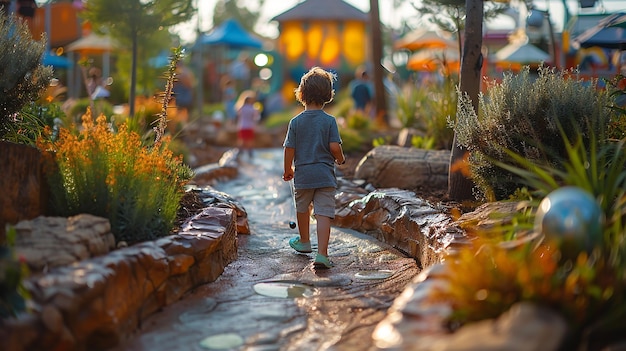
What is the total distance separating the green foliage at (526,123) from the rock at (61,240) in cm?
307

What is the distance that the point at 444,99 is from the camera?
34.8 ft

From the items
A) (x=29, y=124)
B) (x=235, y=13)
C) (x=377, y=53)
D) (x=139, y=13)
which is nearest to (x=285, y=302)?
(x=29, y=124)

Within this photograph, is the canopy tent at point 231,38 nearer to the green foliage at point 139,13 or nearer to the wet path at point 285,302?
the green foliage at point 139,13

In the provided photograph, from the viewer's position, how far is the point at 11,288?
343cm

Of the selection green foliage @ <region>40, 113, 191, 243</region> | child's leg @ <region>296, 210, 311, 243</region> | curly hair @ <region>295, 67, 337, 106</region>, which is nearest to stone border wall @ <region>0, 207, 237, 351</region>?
green foliage @ <region>40, 113, 191, 243</region>

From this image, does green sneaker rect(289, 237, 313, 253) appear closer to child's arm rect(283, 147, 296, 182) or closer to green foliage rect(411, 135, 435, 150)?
child's arm rect(283, 147, 296, 182)

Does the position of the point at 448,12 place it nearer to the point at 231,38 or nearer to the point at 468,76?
the point at 468,76

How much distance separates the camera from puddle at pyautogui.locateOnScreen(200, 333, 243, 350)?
4.12m

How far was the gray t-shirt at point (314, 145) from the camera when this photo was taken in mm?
6242

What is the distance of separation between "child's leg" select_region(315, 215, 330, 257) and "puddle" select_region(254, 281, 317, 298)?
666 millimetres

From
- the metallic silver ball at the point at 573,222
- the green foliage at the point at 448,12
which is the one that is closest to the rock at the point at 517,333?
the metallic silver ball at the point at 573,222

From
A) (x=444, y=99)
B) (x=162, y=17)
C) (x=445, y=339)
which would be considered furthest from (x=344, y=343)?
(x=162, y=17)

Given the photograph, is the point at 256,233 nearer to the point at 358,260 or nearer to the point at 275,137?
the point at 358,260

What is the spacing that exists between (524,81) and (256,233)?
2957 millimetres
